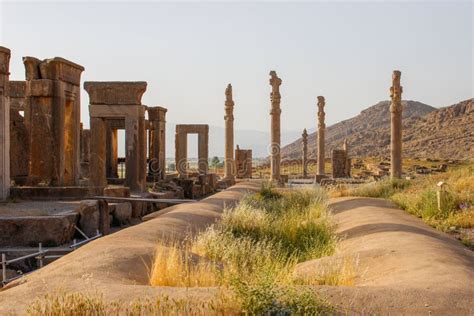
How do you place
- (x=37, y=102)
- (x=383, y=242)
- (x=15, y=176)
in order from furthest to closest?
(x=15, y=176), (x=37, y=102), (x=383, y=242)

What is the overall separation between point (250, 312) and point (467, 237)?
7568mm

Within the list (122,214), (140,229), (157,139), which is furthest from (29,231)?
(157,139)

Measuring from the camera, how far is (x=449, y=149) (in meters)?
80.8

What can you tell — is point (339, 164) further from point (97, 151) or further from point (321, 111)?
point (97, 151)

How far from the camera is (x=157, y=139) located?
104ft

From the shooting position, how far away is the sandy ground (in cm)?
555

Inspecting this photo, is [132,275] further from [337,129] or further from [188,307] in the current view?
[337,129]

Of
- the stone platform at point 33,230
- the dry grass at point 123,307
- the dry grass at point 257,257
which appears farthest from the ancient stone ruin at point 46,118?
the dry grass at point 123,307

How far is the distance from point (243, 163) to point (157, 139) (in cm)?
1204

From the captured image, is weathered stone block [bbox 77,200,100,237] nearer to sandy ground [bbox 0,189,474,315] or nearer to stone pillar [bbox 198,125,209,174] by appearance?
sandy ground [bbox 0,189,474,315]

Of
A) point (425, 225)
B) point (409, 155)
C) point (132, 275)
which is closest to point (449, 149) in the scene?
point (409, 155)

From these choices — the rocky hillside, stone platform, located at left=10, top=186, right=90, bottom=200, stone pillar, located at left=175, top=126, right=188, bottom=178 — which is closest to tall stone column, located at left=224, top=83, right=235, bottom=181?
stone pillar, located at left=175, top=126, right=188, bottom=178

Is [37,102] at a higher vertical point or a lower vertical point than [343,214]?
higher

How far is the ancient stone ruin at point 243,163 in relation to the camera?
41906 millimetres
